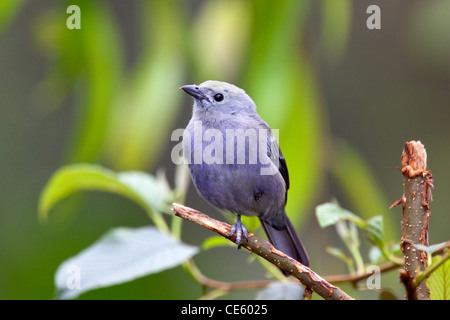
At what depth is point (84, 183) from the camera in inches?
79.7

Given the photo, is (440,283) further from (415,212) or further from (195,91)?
(195,91)

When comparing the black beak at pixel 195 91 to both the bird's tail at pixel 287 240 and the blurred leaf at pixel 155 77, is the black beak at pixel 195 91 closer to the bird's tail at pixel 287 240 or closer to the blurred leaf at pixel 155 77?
the bird's tail at pixel 287 240

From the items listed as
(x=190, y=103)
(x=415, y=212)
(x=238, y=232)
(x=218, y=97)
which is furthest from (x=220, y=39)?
(x=190, y=103)

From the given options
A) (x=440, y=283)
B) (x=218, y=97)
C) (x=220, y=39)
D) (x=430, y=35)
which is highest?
(x=430, y=35)

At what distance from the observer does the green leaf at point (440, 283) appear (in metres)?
1.42

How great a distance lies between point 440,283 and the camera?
1438 millimetres

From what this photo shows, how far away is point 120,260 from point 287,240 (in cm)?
60

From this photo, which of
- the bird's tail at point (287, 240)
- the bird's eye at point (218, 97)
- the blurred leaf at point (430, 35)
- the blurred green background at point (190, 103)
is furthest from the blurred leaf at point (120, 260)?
the blurred leaf at point (430, 35)

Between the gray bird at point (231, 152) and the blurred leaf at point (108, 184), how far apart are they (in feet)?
0.63

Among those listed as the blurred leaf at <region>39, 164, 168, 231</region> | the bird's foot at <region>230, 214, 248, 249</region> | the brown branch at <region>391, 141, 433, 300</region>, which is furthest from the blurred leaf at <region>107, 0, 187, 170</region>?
the brown branch at <region>391, 141, 433, 300</region>

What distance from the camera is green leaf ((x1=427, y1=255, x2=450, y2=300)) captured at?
4.67 feet

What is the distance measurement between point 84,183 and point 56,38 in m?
1.64

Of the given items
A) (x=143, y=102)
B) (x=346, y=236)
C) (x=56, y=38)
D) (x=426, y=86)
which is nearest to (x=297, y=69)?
(x=143, y=102)
